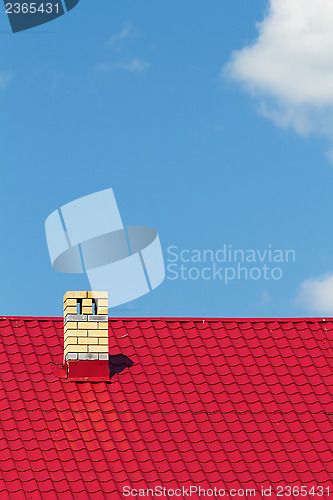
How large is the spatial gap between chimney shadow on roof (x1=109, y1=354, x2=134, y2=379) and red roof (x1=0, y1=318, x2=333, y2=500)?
3 cm

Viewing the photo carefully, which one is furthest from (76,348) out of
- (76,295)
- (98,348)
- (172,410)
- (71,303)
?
(172,410)

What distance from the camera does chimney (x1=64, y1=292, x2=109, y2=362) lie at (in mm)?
15055

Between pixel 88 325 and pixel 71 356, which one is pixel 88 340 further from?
pixel 71 356

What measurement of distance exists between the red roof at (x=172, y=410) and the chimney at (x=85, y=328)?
0.41 m

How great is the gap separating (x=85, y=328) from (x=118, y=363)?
32.8 inches

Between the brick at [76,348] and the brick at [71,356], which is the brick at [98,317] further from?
the brick at [71,356]

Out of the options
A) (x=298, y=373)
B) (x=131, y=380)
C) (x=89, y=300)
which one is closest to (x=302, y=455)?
(x=298, y=373)

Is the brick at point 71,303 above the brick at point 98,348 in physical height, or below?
above

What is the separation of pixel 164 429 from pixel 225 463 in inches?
41.1

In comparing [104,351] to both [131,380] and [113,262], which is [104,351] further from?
[113,262]

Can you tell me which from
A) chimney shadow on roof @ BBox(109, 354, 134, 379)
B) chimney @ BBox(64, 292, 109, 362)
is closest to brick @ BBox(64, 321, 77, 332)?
chimney @ BBox(64, 292, 109, 362)

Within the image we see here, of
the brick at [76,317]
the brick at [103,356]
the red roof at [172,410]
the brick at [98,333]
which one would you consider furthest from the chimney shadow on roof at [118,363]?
the brick at [76,317]

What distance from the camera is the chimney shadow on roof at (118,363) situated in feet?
50.2

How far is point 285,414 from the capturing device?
48.3 feet
